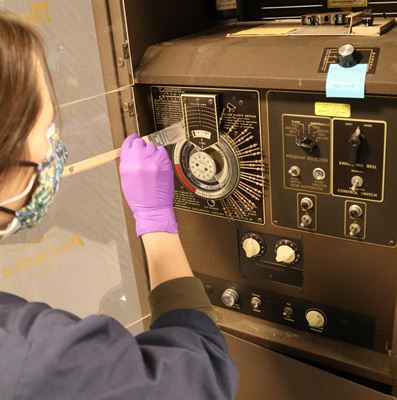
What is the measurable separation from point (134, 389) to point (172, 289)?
23 centimetres

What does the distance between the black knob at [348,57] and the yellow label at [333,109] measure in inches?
3.1

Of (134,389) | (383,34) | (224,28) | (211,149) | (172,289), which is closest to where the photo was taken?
(134,389)

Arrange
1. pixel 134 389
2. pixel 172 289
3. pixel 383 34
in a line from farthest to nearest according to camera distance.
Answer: pixel 383 34, pixel 172 289, pixel 134 389

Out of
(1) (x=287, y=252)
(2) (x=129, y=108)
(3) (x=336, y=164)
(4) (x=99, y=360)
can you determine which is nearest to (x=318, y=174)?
(3) (x=336, y=164)

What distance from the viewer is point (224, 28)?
53.7 inches

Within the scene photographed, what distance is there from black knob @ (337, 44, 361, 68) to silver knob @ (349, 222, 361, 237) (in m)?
0.31

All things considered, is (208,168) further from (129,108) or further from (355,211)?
(355,211)

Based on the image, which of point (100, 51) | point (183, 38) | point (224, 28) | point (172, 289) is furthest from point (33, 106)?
point (224, 28)

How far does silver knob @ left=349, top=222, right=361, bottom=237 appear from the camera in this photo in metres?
1.07

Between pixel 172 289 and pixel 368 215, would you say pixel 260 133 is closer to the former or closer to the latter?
pixel 368 215

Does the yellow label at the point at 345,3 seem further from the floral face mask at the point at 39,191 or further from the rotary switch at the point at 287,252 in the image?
the floral face mask at the point at 39,191

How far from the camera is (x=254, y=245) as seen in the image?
4.02ft

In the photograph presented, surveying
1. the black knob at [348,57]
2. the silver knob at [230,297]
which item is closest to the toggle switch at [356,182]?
the black knob at [348,57]

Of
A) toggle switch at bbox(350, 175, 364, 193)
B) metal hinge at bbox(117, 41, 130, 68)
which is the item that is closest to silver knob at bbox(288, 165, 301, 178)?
toggle switch at bbox(350, 175, 364, 193)
